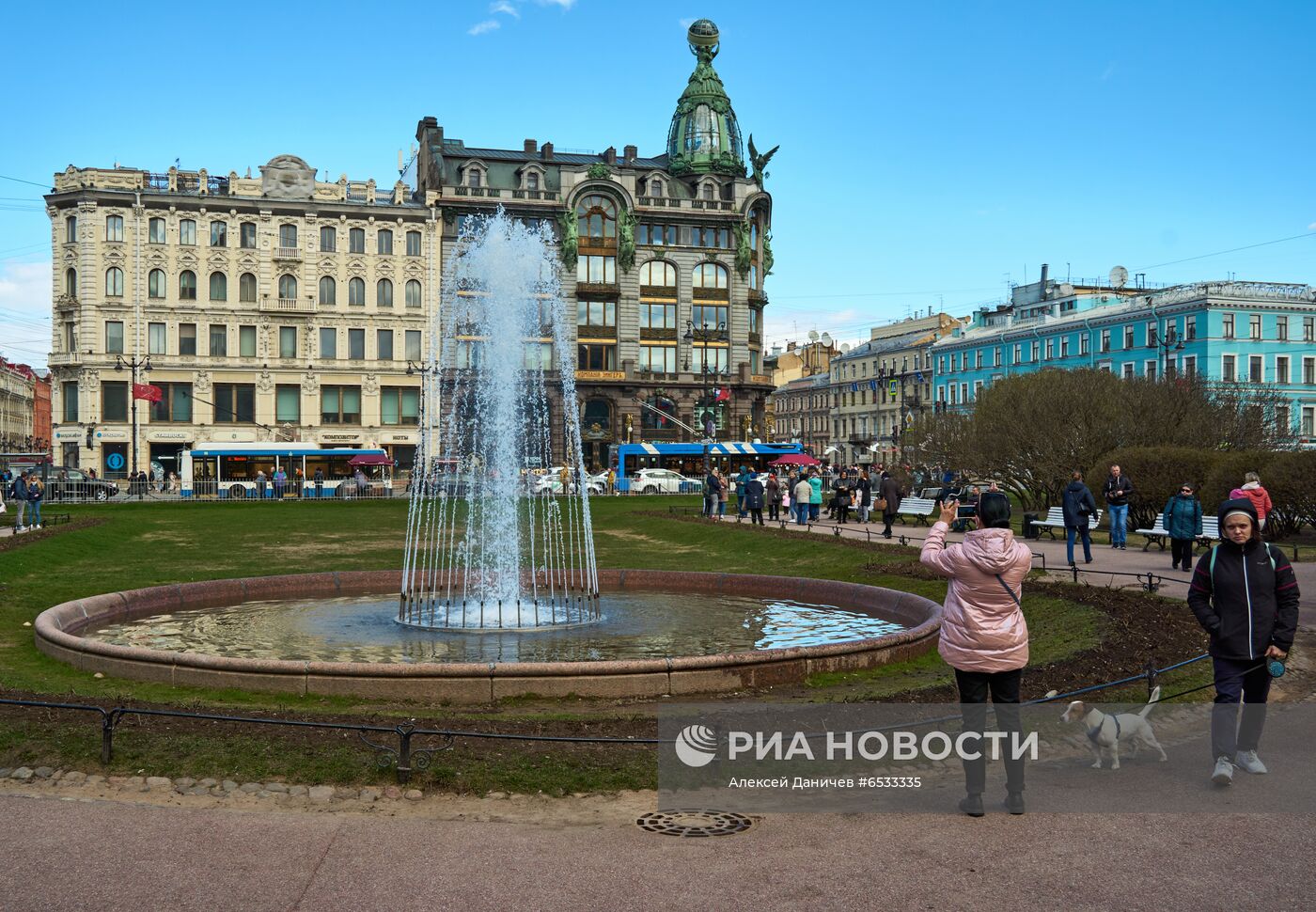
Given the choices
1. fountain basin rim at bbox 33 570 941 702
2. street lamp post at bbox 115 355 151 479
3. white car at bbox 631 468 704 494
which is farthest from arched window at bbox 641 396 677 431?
fountain basin rim at bbox 33 570 941 702

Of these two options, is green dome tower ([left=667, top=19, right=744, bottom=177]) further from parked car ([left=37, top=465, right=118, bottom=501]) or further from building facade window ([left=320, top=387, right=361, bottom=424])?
parked car ([left=37, top=465, right=118, bottom=501])

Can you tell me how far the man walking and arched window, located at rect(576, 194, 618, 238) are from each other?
53.1 metres

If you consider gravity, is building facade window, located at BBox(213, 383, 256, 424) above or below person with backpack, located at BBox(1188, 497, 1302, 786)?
above

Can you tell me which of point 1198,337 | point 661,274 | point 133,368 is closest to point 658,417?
point 661,274

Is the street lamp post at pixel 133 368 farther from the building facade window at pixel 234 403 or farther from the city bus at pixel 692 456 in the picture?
the city bus at pixel 692 456

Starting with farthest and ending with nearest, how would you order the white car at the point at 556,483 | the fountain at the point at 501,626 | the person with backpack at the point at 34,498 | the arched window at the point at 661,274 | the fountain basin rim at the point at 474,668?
the arched window at the point at 661,274 → the white car at the point at 556,483 → the person with backpack at the point at 34,498 → the fountain at the point at 501,626 → the fountain basin rim at the point at 474,668

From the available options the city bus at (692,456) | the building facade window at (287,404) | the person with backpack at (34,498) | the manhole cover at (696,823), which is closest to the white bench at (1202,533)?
the manhole cover at (696,823)

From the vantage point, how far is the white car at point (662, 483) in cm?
5991

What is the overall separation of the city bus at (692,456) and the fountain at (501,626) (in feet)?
134

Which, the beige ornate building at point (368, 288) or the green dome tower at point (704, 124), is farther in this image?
the green dome tower at point (704, 124)

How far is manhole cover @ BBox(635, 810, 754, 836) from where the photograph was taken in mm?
6543

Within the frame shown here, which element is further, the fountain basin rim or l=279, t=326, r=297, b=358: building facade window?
l=279, t=326, r=297, b=358: building facade window

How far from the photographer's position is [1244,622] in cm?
731

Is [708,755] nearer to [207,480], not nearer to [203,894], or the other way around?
[203,894]
